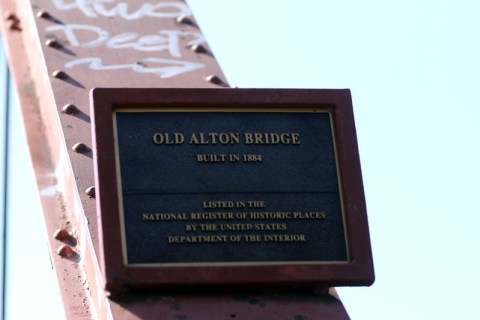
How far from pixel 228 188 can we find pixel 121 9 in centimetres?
312

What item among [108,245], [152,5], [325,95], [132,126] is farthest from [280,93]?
[152,5]

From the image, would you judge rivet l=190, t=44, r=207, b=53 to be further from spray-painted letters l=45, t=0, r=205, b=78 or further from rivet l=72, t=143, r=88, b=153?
rivet l=72, t=143, r=88, b=153

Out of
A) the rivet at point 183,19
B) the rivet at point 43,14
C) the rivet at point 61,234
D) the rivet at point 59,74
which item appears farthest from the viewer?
the rivet at point 183,19

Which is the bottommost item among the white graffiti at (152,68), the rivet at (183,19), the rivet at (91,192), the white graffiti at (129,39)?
the rivet at (91,192)

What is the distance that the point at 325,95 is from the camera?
8.14 meters

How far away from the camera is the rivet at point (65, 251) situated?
842 cm

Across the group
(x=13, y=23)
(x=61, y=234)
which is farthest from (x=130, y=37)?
(x=61, y=234)

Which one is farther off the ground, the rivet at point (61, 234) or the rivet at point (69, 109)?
the rivet at point (69, 109)

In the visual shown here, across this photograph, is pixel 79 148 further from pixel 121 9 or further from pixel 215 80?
pixel 121 9

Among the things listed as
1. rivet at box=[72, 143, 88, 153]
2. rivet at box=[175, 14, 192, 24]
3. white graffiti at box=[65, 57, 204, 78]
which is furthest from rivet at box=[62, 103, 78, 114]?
rivet at box=[175, 14, 192, 24]

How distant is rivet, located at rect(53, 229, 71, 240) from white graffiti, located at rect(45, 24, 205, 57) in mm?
1726

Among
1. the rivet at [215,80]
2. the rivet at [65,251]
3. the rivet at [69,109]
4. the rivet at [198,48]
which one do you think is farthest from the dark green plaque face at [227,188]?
the rivet at [198,48]

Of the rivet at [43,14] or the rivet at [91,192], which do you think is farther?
the rivet at [43,14]

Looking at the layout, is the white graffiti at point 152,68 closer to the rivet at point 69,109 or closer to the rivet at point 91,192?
the rivet at point 69,109
